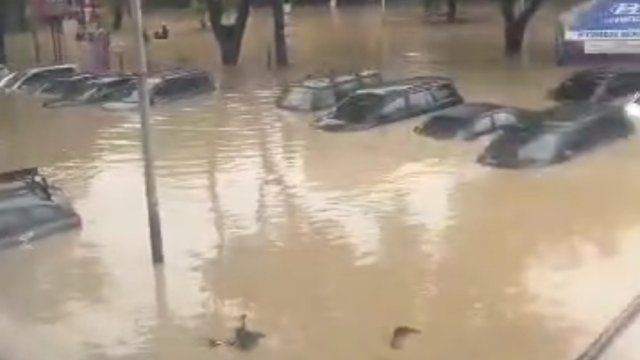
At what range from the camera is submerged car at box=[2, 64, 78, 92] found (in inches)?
1318

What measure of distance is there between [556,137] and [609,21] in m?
9.68

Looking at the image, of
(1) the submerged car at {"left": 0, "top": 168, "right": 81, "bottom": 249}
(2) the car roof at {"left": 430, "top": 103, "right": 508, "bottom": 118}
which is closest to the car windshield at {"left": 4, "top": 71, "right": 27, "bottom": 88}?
(2) the car roof at {"left": 430, "top": 103, "right": 508, "bottom": 118}

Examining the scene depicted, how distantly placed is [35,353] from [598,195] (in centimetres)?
956

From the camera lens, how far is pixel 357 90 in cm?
2794

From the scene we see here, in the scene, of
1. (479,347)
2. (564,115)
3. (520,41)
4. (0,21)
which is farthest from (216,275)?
(0,21)

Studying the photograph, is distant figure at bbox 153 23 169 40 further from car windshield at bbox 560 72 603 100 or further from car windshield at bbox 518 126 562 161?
car windshield at bbox 518 126 562 161

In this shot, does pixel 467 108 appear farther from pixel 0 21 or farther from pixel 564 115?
pixel 0 21

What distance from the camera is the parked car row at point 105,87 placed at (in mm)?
30078

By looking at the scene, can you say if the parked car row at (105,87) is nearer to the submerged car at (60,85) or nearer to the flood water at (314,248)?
the submerged car at (60,85)

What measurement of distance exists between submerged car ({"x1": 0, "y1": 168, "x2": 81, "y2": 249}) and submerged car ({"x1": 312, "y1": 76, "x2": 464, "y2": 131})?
7.80 m

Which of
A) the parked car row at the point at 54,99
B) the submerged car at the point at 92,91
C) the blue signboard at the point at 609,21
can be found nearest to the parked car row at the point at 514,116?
the blue signboard at the point at 609,21

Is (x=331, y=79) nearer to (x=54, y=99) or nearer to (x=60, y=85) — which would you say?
(x=54, y=99)

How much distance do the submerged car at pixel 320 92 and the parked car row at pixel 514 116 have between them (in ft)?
1.78

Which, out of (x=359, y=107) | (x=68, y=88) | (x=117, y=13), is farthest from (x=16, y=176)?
(x=117, y=13)
